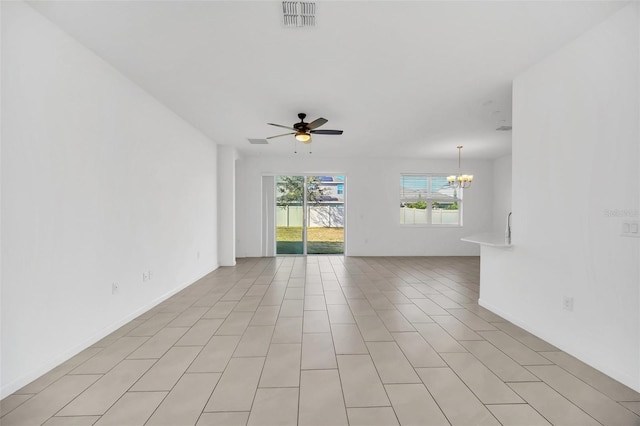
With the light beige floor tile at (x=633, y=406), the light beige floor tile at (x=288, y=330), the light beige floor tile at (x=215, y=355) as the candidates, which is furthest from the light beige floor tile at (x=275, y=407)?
the light beige floor tile at (x=633, y=406)

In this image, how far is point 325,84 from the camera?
3.22 m

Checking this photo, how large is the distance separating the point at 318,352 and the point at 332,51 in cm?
261

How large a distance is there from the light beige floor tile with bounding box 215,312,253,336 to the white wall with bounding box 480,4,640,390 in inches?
112

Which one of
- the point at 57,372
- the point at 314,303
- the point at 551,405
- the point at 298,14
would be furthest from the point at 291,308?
the point at 298,14

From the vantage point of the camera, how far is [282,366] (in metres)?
2.17

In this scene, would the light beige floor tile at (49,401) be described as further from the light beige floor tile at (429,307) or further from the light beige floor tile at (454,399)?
the light beige floor tile at (429,307)

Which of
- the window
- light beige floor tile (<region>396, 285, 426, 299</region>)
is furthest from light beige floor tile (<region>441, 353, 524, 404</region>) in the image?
the window

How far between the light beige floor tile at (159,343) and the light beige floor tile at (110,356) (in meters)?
0.06

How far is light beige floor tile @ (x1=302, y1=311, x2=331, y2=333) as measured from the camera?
2846 millimetres

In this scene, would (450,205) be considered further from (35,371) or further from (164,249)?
(35,371)

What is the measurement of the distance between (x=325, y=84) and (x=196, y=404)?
311 centimetres

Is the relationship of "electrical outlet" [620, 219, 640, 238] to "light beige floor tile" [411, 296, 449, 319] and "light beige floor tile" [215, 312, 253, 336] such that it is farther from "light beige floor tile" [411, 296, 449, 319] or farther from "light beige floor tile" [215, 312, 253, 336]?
"light beige floor tile" [215, 312, 253, 336]

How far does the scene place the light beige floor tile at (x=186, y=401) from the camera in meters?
1.61

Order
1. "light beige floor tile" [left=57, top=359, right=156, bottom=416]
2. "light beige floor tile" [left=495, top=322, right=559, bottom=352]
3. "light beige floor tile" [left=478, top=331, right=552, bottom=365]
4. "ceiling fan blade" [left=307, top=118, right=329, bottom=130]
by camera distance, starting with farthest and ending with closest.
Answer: "ceiling fan blade" [left=307, top=118, right=329, bottom=130] < "light beige floor tile" [left=495, top=322, right=559, bottom=352] < "light beige floor tile" [left=478, top=331, right=552, bottom=365] < "light beige floor tile" [left=57, top=359, right=156, bottom=416]
